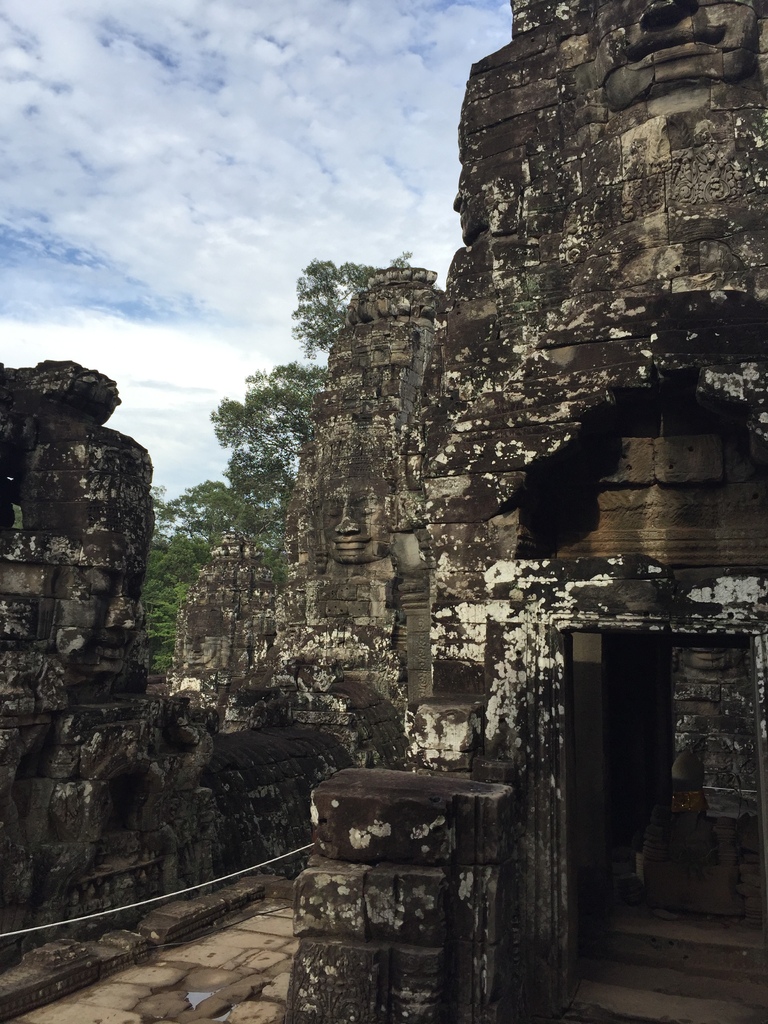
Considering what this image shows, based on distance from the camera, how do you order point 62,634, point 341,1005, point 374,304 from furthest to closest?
point 374,304 → point 62,634 → point 341,1005

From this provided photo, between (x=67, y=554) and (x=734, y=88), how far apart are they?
525 centimetres

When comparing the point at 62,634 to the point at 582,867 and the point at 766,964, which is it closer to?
the point at 582,867

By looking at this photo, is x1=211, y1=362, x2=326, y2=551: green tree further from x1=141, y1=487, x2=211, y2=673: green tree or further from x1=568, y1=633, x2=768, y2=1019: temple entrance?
x1=568, y1=633, x2=768, y2=1019: temple entrance

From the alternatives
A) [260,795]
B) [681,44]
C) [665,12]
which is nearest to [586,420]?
[681,44]

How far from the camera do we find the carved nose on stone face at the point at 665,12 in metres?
4.43

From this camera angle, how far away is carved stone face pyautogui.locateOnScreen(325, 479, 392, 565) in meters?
15.3

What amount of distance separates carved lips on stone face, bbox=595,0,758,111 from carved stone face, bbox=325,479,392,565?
11.1 m

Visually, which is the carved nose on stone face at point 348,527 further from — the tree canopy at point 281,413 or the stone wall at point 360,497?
the tree canopy at point 281,413

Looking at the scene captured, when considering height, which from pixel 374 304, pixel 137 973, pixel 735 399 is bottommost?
pixel 137 973

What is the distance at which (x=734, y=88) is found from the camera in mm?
4418

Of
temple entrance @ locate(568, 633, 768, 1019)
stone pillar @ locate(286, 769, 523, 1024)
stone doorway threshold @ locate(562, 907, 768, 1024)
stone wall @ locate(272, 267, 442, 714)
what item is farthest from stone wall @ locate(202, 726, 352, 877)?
stone wall @ locate(272, 267, 442, 714)

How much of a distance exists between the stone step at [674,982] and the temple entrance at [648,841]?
0.02m

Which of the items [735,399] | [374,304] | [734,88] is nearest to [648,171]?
[734,88]

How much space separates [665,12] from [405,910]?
468cm
